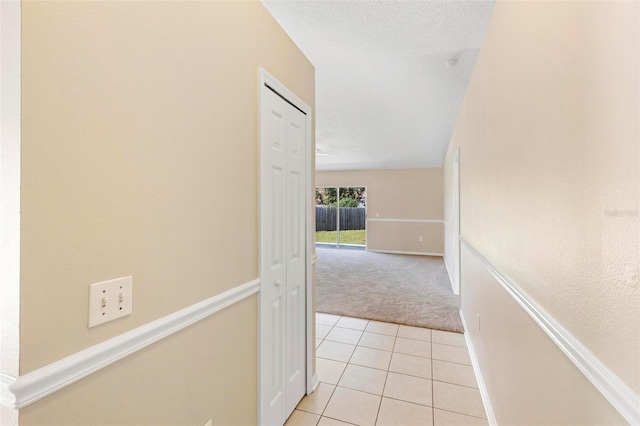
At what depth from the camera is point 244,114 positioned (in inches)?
55.2

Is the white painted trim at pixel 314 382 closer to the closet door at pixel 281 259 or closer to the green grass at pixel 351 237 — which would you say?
the closet door at pixel 281 259

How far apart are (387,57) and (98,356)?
238cm

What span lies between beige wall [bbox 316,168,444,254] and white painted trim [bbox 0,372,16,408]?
800cm

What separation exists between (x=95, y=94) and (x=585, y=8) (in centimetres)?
126

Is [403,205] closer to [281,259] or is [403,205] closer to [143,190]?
[281,259]

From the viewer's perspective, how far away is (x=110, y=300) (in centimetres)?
82

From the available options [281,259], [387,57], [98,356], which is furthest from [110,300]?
[387,57]

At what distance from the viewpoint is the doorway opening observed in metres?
9.01

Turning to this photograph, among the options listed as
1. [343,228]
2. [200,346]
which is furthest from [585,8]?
[343,228]

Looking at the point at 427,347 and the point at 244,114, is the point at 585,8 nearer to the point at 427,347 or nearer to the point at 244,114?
the point at 244,114

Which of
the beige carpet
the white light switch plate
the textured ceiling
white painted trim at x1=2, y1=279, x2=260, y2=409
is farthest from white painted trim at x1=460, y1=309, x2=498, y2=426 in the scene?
the textured ceiling

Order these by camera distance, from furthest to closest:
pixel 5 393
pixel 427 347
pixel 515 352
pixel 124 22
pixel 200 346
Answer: pixel 427 347 < pixel 515 352 < pixel 200 346 < pixel 124 22 < pixel 5 393

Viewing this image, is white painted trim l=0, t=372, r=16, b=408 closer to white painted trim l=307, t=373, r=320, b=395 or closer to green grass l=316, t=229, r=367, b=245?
white painted trim l=307, t=373, r=320, b=395

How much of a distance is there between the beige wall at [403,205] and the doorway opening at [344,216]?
17.2 inches
